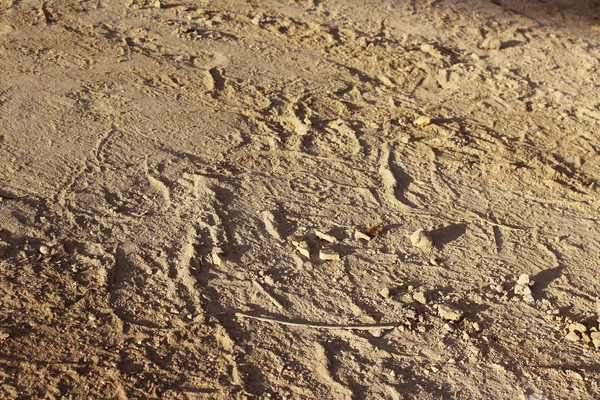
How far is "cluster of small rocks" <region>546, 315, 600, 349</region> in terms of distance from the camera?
3.79 meters

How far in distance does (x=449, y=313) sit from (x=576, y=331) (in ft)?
2.40

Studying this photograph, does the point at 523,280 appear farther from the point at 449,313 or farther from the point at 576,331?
the point at 449,313

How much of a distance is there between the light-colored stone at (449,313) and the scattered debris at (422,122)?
1.99m

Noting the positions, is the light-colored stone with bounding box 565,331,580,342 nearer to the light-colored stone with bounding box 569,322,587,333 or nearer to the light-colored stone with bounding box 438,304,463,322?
the light-colored stone with bounding box 569,322,587,333

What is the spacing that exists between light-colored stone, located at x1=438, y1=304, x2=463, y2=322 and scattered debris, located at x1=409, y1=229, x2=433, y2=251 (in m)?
0.50

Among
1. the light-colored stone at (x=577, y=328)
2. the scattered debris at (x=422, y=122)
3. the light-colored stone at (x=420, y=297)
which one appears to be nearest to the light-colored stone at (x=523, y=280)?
the light-colored stone at (x=577, y=328)

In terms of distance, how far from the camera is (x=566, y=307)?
400cm

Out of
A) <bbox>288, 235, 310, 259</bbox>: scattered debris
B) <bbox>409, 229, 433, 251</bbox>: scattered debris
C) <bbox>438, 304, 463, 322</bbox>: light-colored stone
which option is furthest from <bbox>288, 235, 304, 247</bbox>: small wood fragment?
<bbox>438, 304, 463, 322</bbox>: light-colored stone

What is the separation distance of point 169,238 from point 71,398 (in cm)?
120

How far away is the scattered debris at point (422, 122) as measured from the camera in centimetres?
543

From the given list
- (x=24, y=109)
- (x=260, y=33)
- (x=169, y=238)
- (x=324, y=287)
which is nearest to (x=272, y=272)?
(x=324, y=287)

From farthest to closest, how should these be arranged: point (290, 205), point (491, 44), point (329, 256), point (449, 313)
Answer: point (491, 44) → point (290, 205) → point (329, 256) → point (449, 313)

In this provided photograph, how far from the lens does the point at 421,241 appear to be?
4.25 metres

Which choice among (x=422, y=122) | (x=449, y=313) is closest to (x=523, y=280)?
(x=449, y=313)
